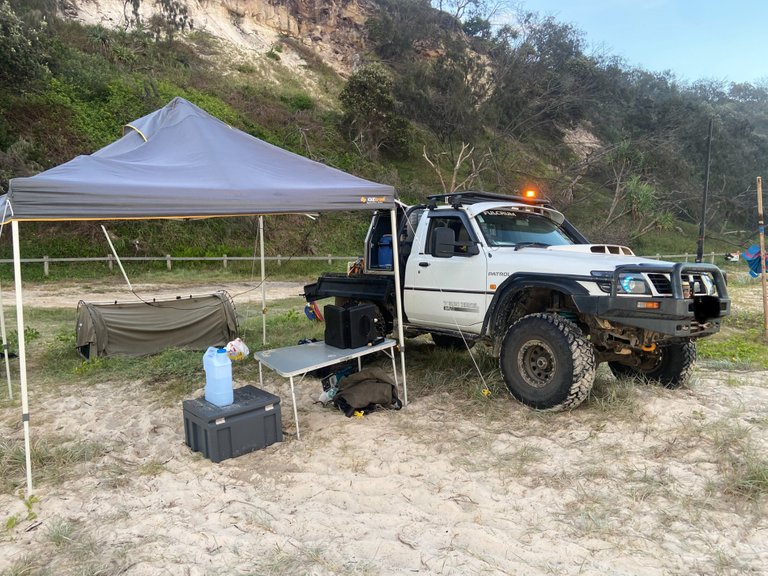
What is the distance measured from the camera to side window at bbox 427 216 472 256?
18.5 feet

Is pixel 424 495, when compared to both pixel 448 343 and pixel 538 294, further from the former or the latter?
pixel 448 343

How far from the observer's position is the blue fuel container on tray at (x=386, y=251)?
6859mm

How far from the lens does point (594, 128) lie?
3991 centimetres

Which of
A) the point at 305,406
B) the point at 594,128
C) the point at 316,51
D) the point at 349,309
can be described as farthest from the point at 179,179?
the point at 594,128

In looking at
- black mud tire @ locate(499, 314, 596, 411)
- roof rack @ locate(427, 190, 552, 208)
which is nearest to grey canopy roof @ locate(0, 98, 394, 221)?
roof rack @ locate(427, 190, 552, 208)

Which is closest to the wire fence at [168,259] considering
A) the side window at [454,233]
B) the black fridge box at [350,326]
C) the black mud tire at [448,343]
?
the black mud tire at [448,343]

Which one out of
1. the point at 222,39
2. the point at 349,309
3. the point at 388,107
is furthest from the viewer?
the point at 222,39

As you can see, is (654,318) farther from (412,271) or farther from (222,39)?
(222,39)

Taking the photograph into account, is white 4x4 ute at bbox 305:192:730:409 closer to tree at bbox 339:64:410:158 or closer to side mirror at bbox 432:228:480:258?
side mirror at bbox 432:228:480:258

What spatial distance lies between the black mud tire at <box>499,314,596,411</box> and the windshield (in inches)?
43.4

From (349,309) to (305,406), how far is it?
1.09m

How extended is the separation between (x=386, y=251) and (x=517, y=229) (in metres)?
1.70

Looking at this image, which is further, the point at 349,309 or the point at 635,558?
the point at 349,309

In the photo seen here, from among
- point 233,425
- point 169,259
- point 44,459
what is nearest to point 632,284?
point 233,425
